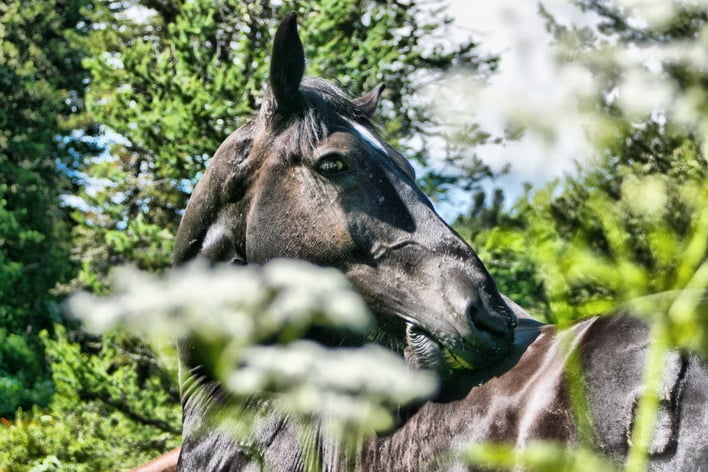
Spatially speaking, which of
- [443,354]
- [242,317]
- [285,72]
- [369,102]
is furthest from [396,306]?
[242,317]

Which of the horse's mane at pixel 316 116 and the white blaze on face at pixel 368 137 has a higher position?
the horse's mane at pixel 316 116

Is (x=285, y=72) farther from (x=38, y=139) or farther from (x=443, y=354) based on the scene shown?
(x=38, y=139)

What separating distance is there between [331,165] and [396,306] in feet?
1.59

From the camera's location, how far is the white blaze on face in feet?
8.38

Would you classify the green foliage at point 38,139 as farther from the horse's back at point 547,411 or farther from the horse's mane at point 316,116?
the horse's back at point 547,411

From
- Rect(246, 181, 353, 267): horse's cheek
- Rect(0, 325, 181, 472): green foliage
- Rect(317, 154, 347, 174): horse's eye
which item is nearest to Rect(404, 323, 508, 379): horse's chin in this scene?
Rect(246, 181, 353, 267): horse's cheek

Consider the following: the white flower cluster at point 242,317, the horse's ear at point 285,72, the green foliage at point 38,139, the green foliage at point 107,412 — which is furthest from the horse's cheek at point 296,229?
the green foliage at point 38,139

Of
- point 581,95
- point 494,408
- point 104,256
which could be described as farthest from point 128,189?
point 581,95

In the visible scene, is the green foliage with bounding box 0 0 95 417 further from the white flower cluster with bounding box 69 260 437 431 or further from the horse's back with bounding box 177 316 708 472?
the white flower cluster with bounding box 69 260 437 431

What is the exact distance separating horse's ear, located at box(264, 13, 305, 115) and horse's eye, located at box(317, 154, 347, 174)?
274mm

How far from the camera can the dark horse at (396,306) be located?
170cm

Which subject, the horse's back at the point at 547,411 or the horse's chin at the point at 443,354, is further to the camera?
the horse's chin at the point at 443,354

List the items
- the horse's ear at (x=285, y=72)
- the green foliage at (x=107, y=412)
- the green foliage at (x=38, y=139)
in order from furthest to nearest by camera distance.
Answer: the green foliage at (x=38, y=139), the green foliage at (x=107, y=412), the horse's ear at (x=285, y=72)

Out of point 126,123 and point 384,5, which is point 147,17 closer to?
point 126,123
